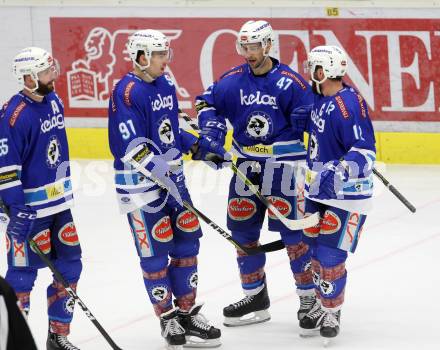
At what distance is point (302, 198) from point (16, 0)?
4.79 m

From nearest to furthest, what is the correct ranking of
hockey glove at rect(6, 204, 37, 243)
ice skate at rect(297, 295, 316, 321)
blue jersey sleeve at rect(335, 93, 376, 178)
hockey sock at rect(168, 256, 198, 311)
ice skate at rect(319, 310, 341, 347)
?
hockey glove at rect(6, 204, 37, 243)
blue jersey sleeve at rect(335, 93, 376, 178)
ice skate at rect(319, 310, 341, 347)
hockey sock at rect(168, 256, 198, 311)
ice skate at rect(297, 295, 316, 321)

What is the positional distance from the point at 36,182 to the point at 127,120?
50cm

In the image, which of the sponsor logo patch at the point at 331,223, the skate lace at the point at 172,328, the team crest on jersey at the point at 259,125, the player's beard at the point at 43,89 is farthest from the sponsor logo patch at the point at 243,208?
the player's beard at the point at 43,89

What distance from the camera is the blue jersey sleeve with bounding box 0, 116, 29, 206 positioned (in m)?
4.98

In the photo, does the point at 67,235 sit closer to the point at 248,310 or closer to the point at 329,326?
the point at 248,310

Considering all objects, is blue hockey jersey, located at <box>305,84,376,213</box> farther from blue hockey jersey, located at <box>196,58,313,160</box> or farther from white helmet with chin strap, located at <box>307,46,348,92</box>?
blue hockey jersey, located at <box>196,58,313,160</box>

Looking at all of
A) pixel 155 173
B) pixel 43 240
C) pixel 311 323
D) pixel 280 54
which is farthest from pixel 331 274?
pixel 280 54

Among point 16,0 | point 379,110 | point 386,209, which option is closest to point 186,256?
point 386,209

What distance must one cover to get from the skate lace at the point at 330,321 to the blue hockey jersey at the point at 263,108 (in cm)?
82

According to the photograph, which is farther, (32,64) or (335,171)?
(335,171)

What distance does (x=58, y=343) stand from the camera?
539 cm

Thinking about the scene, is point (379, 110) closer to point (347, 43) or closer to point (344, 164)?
point (347, 43)

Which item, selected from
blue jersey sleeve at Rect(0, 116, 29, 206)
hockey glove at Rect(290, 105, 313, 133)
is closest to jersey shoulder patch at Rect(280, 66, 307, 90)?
hockey glove at Rect(290, 105, 313, 133)

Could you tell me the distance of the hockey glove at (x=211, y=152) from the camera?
5.61 meters
